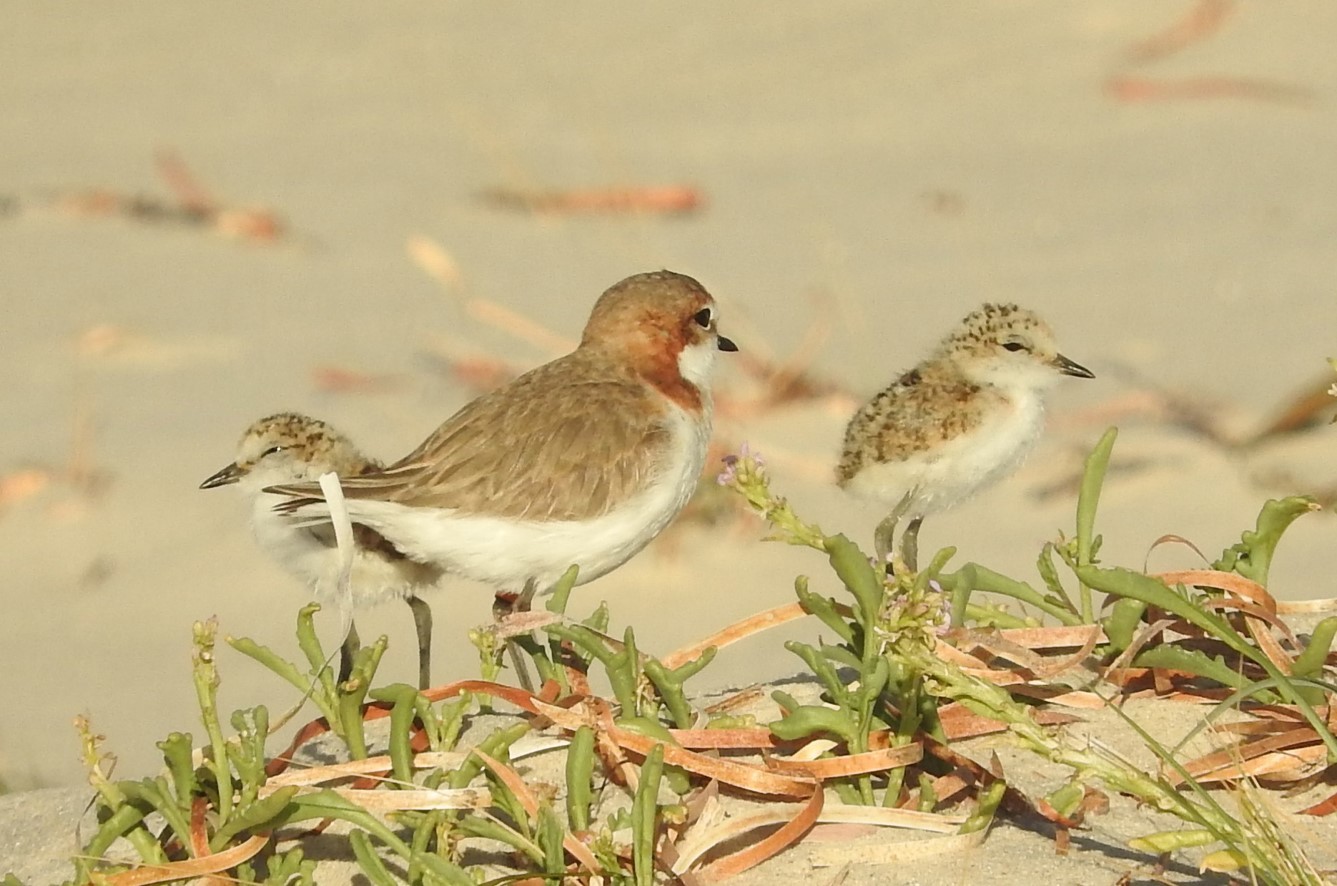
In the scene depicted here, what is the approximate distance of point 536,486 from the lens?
4242mm

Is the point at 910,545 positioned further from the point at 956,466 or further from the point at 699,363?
the point at 699,363

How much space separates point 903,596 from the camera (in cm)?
271

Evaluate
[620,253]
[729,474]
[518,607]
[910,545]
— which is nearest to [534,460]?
[518,607]

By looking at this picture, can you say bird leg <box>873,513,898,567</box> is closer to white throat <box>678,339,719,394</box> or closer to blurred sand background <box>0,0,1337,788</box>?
blurred sand background <box>0,0,1337,788</box>

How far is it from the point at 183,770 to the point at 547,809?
51 centimetres

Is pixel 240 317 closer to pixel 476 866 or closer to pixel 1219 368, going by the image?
pixel 1219 368

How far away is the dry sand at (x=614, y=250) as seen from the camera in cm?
654

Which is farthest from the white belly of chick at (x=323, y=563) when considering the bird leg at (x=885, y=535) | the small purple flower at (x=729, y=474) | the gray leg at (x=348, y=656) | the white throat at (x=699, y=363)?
the small purple flower at (x=729, y=474)

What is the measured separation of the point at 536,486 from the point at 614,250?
17.7 feet

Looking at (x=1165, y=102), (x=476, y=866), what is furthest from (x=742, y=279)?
(x=476, y=866)

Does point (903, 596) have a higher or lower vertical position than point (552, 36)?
lower

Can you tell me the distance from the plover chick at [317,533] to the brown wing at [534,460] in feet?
0.70

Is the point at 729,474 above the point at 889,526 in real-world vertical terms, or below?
below

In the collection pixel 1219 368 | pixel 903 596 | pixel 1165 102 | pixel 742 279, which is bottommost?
pixel 903 596
